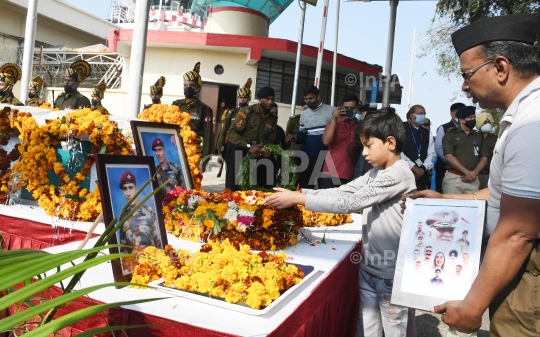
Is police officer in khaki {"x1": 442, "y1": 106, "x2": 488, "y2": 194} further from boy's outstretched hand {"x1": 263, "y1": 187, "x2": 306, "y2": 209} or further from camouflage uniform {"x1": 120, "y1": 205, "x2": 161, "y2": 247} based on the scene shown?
camouflage uniform {"x1": 120, "y1": 205, "x2": 161, "y2": 247}

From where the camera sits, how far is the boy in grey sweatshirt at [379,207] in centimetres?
211

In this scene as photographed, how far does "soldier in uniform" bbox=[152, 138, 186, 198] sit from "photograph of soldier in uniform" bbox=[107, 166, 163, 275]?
91cm

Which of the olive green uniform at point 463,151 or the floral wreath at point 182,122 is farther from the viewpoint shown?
the olive green uniform at point 463,151

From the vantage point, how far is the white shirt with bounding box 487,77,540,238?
107 centimetres

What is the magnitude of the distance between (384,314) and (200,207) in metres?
1.13

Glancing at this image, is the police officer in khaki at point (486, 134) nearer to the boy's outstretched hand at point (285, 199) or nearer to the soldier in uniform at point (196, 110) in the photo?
the soldier in uniform at point (196, 110)

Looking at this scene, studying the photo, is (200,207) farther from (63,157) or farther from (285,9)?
(285,9)

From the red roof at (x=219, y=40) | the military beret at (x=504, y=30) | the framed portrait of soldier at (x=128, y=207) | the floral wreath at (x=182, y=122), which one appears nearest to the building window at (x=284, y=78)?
the red roof at (x=219, y=40)

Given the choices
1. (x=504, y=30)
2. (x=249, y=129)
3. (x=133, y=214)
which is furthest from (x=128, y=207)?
(x=249, y=129)

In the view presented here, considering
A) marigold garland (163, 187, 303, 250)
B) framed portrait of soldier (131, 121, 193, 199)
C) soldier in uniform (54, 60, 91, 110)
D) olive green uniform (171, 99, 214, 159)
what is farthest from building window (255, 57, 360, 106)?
marigold garland (163, 187, 303, 250)

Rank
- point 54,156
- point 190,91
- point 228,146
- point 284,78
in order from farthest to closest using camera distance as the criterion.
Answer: point 284,78
point 228,146
point 190,91
point 54,156

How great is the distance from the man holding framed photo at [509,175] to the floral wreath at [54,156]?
6.78 ft

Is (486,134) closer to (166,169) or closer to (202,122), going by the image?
(202,122)

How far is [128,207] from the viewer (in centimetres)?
160
